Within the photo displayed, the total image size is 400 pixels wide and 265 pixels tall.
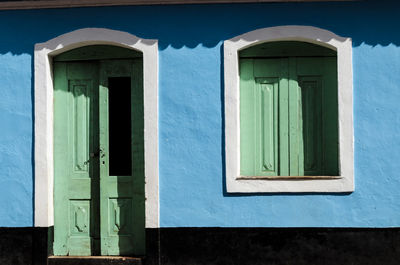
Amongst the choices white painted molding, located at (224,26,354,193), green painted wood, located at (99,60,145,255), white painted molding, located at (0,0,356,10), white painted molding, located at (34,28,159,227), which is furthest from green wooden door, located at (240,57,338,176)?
green painted wood, located at (99,60,145,255)

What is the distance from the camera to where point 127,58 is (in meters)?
7.39

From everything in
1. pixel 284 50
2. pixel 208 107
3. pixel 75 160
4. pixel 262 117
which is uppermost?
pixel 284 50

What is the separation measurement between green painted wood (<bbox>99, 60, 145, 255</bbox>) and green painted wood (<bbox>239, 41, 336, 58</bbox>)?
1377mm

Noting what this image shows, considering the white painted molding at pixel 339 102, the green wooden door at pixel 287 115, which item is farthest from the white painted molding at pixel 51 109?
the green wooden door at pixel 287 115

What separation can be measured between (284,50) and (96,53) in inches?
90.3

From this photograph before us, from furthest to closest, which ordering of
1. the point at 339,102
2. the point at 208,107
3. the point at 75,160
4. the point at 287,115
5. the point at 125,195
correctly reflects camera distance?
the point at 75,160
the point at 125,195
the point at 287,115
the point at 208,107
the point at 339,102

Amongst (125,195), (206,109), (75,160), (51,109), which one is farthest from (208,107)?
(51,109)

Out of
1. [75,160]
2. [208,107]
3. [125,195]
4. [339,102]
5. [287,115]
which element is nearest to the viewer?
[339,102]

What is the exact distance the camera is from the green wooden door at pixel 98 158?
732cm

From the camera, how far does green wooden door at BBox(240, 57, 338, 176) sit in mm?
7137

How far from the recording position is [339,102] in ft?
22.7

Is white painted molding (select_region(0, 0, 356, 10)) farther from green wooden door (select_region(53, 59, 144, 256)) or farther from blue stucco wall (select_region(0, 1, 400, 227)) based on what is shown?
green wooden door (select_region(53, 59, 144, 256))

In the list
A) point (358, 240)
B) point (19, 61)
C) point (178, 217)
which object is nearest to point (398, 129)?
point (358, 240)

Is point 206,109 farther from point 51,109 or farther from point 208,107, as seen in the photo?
point 51,109
